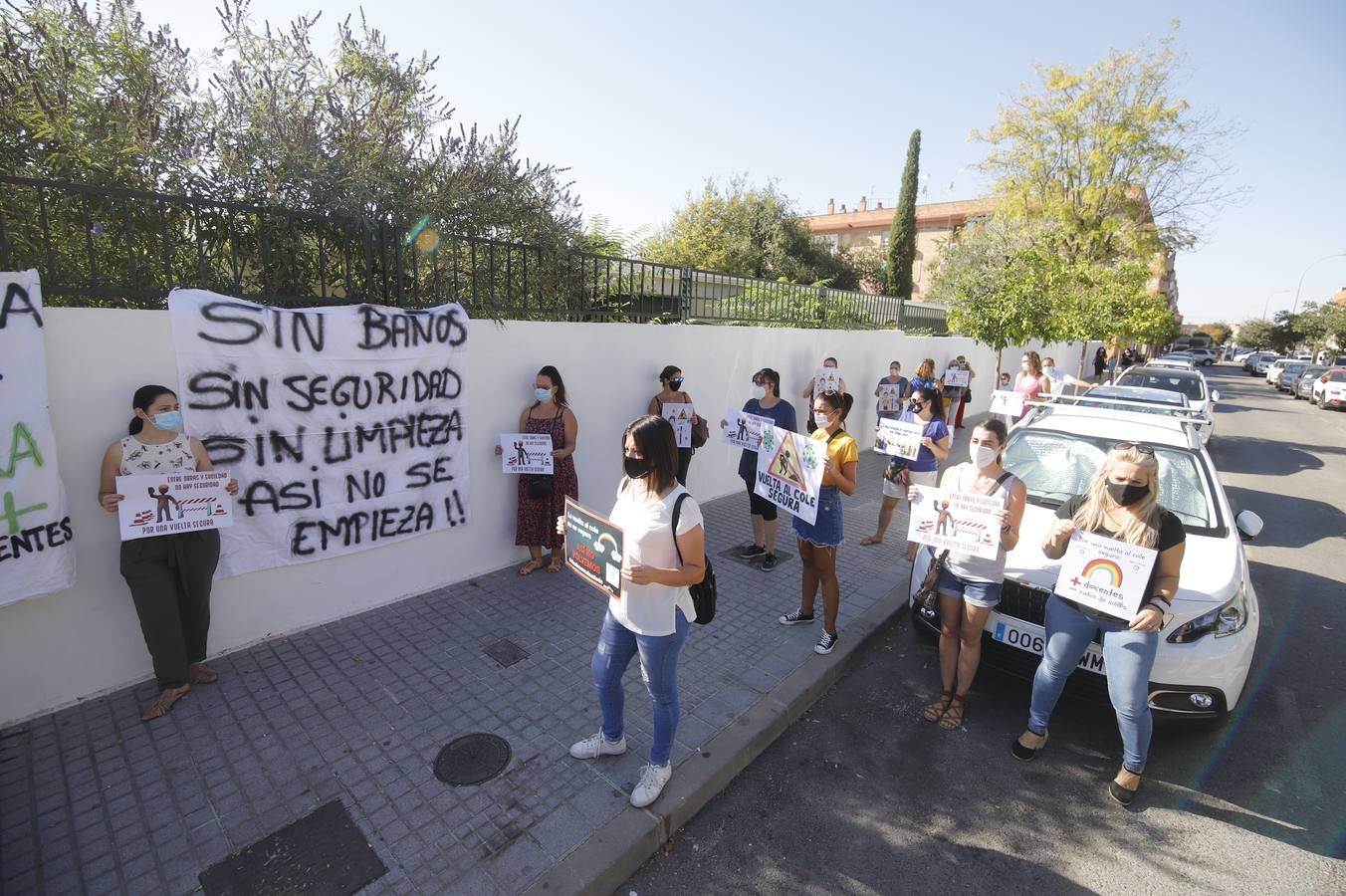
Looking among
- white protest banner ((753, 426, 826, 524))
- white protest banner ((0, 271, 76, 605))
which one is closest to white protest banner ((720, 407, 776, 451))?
white protest banner ((753, 426, 826, 524))

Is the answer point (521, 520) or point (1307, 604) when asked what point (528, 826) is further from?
point (1307, 604)

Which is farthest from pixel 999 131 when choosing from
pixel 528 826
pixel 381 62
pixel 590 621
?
pixel 528 826

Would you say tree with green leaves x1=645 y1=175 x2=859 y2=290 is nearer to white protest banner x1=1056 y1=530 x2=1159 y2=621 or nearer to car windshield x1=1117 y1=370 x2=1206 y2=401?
car windshield x1=1117 y1=370 x2=1206 y2=401

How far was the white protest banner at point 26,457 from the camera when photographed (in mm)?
3340

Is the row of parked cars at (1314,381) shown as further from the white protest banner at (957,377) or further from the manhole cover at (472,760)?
the manhole cover at (472,760)

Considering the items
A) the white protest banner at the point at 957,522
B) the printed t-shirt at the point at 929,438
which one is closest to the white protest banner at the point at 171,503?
the white protest banner at the point at 957,522

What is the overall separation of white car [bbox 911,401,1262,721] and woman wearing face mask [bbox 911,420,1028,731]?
0.94 feet

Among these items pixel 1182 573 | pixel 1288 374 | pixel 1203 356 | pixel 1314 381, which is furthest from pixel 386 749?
pixel 1203 356

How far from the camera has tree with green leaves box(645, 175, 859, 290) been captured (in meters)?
28.3

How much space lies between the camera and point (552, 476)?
5797 millimetres

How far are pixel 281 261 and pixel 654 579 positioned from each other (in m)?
4.03

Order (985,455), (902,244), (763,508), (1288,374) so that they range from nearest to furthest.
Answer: (985,455) → (763,508) → (1288,374) → (902,244)

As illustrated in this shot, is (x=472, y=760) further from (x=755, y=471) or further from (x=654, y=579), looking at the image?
(x=755, y=471)

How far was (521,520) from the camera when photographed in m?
5.86
